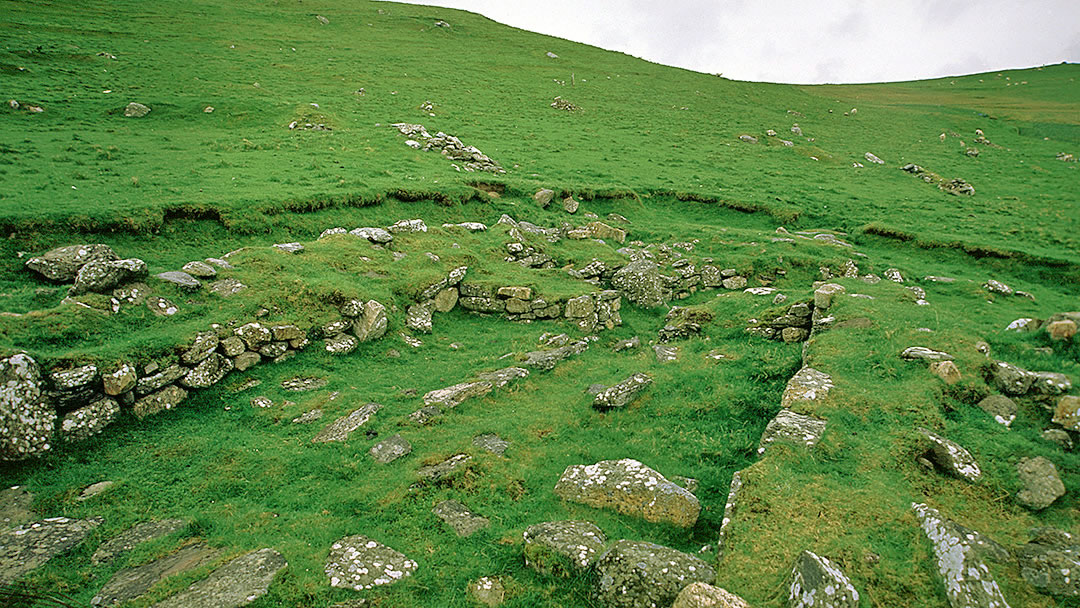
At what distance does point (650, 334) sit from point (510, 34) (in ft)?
257

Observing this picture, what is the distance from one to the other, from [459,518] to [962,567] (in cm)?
798

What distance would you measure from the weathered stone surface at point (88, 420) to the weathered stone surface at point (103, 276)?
466 centimetres

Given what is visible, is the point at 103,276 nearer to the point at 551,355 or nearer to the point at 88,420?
the point at 88,420

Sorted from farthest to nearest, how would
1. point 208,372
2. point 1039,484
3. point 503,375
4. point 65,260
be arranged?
1. point 65,260
2. point 503,375
3. point 208,372
4. point 1039,484

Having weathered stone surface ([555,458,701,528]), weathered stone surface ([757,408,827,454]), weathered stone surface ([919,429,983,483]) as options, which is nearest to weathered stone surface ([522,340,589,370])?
weathered stone surface ([555,458,701,528])

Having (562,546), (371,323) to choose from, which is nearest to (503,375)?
(371,323)

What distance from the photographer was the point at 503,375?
1552 cm

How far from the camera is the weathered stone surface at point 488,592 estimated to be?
24.7 feet

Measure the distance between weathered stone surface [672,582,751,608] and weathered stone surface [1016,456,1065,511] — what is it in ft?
19.9

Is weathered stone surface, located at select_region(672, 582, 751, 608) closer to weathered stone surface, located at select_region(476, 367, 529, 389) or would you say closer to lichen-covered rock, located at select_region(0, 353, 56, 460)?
weathered stone surface, located at select_region(476, 367, 529, 389)

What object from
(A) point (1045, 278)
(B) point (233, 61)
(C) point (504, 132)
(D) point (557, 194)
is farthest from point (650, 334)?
(B) point (233, 61)

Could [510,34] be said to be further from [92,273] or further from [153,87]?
[92,273]

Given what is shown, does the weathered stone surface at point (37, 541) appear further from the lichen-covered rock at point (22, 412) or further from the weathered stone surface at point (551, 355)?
the weathered stone surface at point (551, 355)

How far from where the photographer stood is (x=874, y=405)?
11.2m
